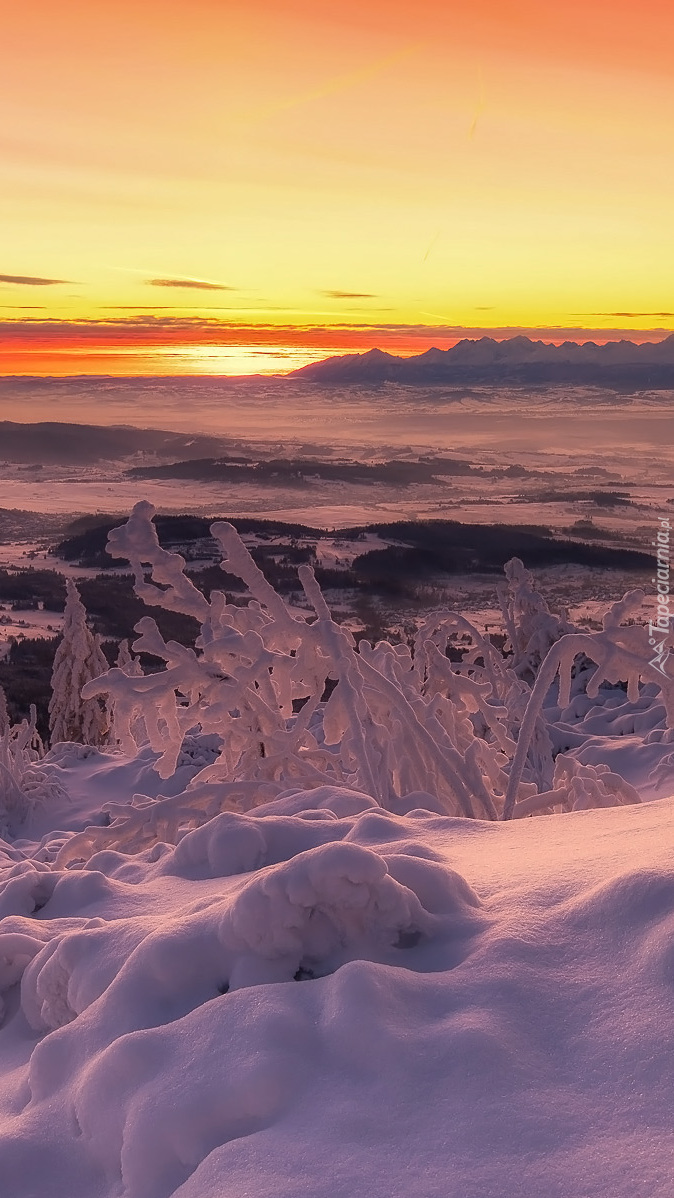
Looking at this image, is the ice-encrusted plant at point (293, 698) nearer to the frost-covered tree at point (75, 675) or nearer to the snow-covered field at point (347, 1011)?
the snow-covered field at point (347, 1011)

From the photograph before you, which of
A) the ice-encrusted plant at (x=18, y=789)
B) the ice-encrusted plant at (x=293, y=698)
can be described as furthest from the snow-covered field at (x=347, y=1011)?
the ice-encrusted plant at (x=18, y=789)

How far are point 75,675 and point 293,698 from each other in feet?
77.3

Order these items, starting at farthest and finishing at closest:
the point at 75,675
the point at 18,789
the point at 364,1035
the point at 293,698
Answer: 1. the point at 75,675
2. the point at 18,789
3. the point at 293,698
4. the point at 364,1035

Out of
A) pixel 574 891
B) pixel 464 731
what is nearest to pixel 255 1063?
pixel 574 891

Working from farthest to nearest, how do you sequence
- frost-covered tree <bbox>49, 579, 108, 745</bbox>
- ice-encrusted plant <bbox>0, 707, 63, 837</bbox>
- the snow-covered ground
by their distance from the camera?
frost-covered tree <bbox>49, 579, 108, 745</bbox> → ice-encrusted plant <bbox>0, 707, 63, 837</bbox> → the snow-covered ground

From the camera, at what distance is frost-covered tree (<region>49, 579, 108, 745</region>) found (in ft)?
85.7

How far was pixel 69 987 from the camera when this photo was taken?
210 cm

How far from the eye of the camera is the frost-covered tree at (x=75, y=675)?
2612 cm

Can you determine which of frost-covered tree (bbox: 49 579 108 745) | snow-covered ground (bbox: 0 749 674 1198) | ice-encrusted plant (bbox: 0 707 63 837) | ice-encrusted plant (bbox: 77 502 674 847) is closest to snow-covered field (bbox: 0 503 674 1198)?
snow-covered ground (bbox: 0 749 674 1198)

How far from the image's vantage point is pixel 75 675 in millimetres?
26688

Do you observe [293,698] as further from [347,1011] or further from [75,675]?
[75,675]

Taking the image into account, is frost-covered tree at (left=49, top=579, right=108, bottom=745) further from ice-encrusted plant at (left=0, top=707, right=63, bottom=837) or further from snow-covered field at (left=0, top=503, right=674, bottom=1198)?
snow-covered field at (left=0, top=503, right=674, bottom=1198)

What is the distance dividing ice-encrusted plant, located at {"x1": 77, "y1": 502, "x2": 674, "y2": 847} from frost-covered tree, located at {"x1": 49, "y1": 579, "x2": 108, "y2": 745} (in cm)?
2115

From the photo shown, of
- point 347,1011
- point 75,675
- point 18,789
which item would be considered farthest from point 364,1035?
point 75,675
